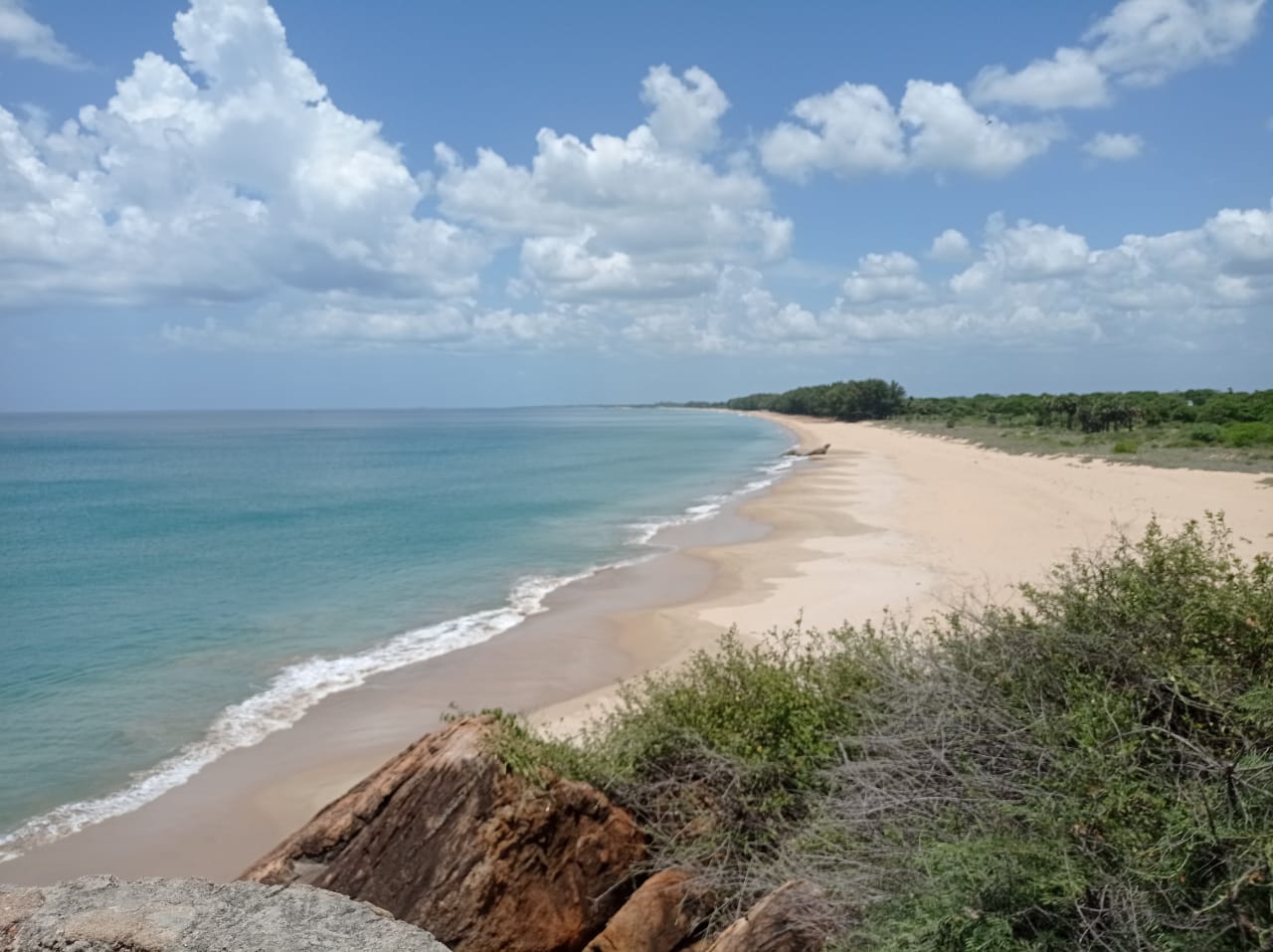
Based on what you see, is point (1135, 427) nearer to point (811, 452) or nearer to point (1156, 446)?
point (1156, 446)

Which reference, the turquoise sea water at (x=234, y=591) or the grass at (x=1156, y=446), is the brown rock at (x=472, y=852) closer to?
the turquoise sea water at (x=234, y=591)

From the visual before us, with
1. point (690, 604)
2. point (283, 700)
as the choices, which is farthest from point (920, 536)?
point (283, 700)

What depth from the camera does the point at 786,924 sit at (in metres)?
4.84

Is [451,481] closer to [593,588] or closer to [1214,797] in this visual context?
[593,588]

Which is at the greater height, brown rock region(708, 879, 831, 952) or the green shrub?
the green shrub

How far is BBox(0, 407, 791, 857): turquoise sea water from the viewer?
528 inches

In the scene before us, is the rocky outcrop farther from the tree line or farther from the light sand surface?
the tree line

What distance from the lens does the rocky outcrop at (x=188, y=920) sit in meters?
2.96

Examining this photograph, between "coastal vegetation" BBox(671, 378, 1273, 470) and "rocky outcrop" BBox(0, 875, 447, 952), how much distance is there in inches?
1688

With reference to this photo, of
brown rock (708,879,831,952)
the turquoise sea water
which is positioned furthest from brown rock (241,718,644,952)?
the turquoise sea water

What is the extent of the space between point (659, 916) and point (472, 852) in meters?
1.21

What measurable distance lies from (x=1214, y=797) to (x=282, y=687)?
14.8m

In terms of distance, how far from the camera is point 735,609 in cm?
1903

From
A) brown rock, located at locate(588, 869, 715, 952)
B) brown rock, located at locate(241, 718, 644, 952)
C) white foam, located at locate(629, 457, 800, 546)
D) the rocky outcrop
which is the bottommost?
white foam, located at locate(629, 457, 800, 546)
